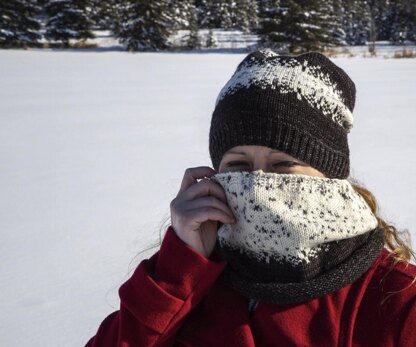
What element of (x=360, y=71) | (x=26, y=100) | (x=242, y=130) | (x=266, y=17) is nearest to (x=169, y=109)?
(x=26, y=100)

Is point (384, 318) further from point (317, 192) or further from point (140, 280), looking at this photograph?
point (140, 280)

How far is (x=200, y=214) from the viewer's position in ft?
3.26

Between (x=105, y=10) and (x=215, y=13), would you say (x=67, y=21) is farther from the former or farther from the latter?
(x=215, y=13)

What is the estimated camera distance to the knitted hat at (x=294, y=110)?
101 cm

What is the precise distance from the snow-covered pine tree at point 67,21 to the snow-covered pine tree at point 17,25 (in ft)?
2.43

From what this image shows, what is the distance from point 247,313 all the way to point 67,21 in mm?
20331

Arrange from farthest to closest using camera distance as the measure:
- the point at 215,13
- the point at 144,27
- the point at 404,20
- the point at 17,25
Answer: the point at 215,13 → the point at 404,20 → the point at 144,27 → the point at 17,25

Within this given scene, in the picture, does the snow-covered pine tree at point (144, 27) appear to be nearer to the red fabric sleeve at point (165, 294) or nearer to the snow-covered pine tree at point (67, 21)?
the snow-covered pine tree at point (67, 21)

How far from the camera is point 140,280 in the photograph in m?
1.01

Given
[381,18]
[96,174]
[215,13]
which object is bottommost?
[96,174]

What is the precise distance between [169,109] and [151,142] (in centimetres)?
132

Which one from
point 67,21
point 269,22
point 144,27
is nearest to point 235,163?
point 269,22

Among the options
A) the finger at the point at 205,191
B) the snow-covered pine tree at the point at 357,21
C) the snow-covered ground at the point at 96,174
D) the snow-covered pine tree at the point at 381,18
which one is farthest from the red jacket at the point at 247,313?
the snow-covered pine tree at the point at 381,18

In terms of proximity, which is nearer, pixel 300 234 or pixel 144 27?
pixel 300 234
